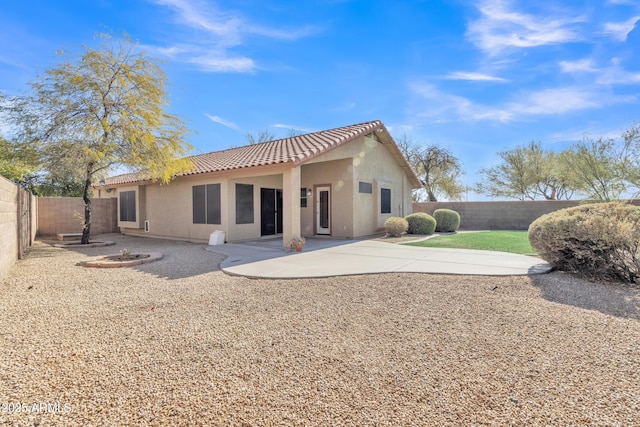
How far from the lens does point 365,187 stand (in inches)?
581

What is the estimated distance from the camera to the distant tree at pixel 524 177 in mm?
27281

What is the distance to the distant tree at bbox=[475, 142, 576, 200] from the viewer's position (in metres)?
27.3

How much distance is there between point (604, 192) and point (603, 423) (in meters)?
21.3

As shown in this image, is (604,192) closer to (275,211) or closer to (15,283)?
(275,211)

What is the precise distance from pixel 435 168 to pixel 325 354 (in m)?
29.5

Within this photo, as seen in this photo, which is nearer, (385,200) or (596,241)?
(596,241)

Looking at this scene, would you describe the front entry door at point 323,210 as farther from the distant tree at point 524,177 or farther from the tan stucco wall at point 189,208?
the distant tree at point 524,177

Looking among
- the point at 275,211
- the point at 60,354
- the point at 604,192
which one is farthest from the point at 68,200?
the point at 604,192

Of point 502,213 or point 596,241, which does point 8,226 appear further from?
point 502,213

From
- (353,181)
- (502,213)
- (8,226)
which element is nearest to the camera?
(8,226)

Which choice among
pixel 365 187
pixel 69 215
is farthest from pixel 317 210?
pixel 69 215

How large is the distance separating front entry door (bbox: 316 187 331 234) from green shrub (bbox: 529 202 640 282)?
8800 millimetres

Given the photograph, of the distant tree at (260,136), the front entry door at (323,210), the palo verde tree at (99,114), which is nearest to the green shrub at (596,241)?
the front entry door at (323,210)

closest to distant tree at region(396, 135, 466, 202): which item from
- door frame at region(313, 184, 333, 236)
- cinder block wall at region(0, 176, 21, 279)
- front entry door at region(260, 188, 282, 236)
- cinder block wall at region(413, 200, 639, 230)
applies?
cinder block wall at region(413, 200, 639, 230)
